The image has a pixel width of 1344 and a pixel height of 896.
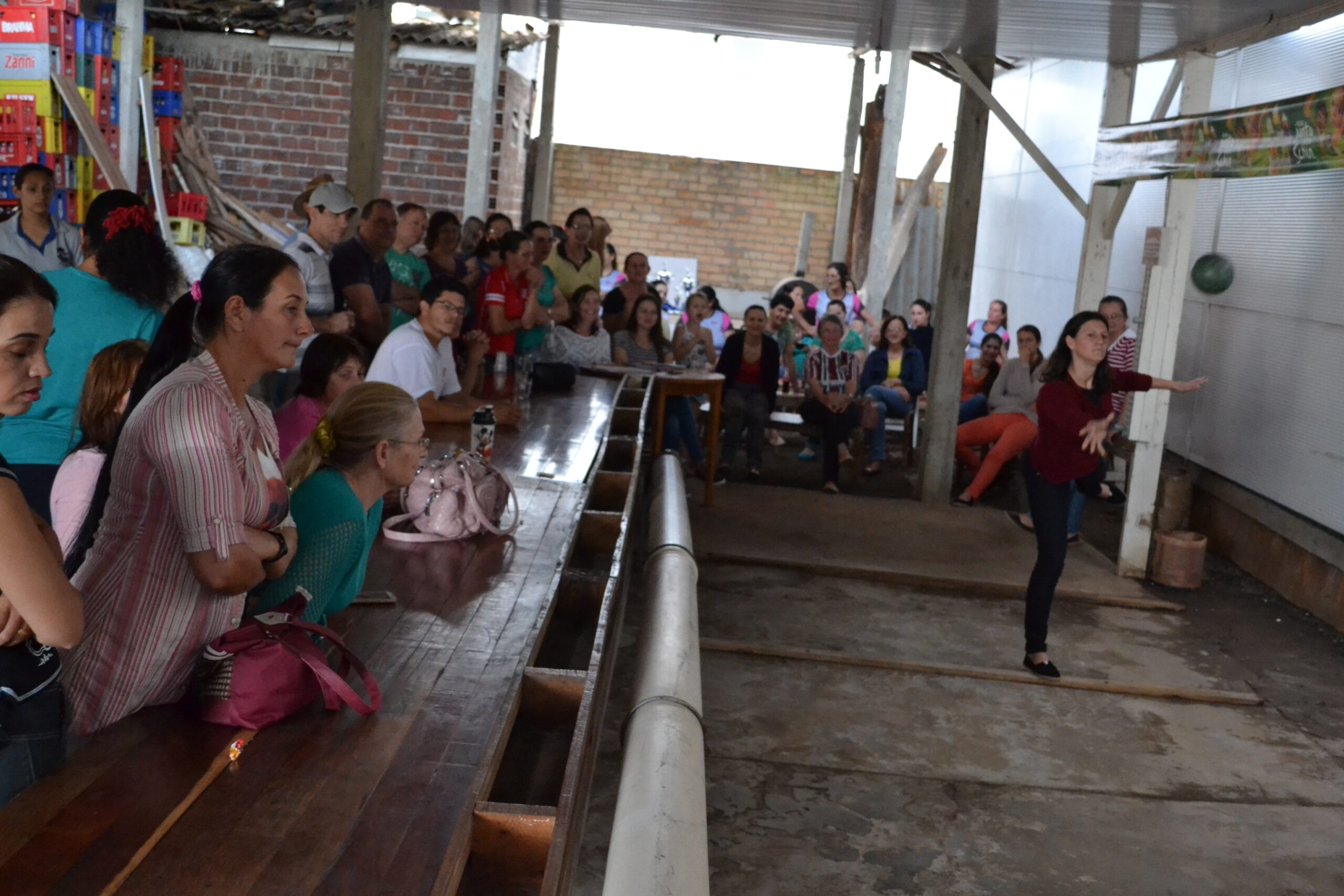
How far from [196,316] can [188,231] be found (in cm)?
789

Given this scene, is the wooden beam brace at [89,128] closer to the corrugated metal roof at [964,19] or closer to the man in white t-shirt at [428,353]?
the corrugated metal roof at [964,19]

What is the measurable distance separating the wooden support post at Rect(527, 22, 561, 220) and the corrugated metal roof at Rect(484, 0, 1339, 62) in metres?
3.77

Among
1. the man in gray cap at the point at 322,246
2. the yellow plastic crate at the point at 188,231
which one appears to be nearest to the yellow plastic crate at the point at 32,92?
the yellow plastic crate at the point at 188,231

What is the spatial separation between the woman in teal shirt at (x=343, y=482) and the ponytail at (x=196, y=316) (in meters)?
0.45

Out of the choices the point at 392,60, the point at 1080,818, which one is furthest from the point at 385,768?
the point at 392,60

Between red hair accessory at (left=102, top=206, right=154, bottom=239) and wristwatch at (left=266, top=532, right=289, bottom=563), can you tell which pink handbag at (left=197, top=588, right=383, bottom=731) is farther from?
red hair accessory at (left=102, top=206, right=154, bottom=239)

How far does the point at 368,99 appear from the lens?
7.05 metres

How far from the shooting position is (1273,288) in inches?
290

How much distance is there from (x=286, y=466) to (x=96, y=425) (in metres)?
0.56

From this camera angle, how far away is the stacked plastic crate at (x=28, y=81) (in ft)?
24.7

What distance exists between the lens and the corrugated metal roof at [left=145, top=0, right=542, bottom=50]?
10617 millimetres

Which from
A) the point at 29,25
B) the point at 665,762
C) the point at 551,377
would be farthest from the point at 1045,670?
the point at 29,25

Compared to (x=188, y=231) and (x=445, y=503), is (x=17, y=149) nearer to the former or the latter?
(x=188, y=231)

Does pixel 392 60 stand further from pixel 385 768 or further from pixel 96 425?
pixel 385 768
